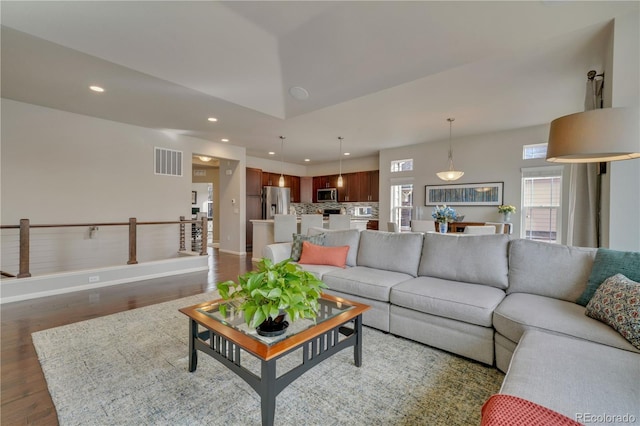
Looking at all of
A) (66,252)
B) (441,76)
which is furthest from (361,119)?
(66,252)

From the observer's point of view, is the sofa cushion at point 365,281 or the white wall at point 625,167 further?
the sofa cushion at point 365,281

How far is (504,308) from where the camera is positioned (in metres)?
1.95

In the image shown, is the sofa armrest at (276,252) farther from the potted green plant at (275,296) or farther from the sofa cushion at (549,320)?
the sofa cushion at (549,320)

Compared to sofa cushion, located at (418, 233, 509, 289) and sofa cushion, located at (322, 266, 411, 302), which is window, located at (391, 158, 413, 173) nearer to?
sofa cushion, located at (418, 233, 509, 289)

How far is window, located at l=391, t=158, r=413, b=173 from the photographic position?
6.92 m

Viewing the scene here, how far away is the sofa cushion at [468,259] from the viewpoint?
2.45 meters

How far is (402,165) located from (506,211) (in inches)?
102

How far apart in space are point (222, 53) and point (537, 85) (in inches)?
151

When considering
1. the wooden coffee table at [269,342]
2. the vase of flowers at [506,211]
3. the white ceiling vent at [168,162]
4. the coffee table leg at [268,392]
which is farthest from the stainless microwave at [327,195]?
the coffee table leg at [268,392]

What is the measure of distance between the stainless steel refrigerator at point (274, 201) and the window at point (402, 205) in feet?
10.4

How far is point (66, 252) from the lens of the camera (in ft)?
15.1

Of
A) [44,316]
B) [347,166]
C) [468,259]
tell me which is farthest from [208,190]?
[468,259]

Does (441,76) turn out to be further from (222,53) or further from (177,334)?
(177,334)

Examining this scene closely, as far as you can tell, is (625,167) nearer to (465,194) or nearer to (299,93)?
(299,93)
